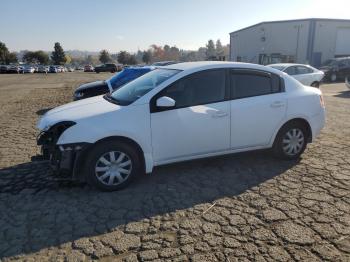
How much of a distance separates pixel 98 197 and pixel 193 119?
1.67 m

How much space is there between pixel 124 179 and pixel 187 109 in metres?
1.30

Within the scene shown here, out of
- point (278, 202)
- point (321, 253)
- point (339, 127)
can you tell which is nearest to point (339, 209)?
point (278, 202)

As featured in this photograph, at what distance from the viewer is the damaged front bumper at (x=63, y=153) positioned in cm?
401

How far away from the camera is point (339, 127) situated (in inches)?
307

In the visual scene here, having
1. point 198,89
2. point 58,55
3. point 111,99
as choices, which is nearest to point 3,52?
point 58,55

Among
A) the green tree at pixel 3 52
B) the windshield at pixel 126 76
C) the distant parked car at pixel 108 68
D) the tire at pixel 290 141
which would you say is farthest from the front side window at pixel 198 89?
the green tree at pixel 3 52

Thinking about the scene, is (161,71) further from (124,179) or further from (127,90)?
(124,179)

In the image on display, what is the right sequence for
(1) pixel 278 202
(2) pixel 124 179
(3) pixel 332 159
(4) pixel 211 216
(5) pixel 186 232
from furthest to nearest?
(3) pixel 332 159 → (2) pixel 124 179 → (1) pixel 278 202 → (4) pixel 211 216 → (5) pixel 186 232

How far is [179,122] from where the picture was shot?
4395 mm

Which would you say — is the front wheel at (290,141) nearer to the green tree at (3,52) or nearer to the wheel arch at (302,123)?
the wheel arch at (302,123)

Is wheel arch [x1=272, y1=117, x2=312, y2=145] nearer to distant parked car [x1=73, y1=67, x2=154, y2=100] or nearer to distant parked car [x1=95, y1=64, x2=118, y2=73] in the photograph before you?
distant parked car [x1=73, y1=67, x2=154, y2=100]

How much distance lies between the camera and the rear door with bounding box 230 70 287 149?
4.79 metres

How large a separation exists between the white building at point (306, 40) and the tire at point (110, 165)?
36.1 metres

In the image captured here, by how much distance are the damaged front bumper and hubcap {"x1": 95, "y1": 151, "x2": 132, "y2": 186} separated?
0.27 m
